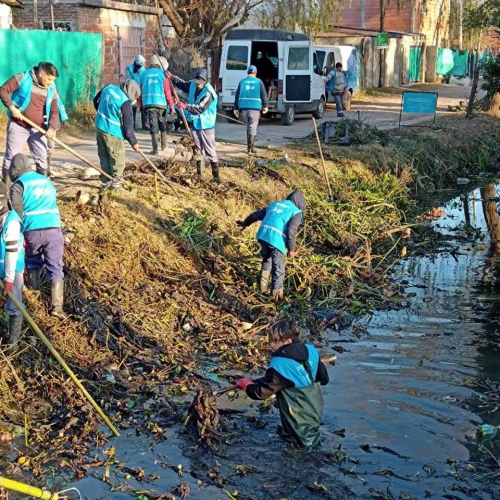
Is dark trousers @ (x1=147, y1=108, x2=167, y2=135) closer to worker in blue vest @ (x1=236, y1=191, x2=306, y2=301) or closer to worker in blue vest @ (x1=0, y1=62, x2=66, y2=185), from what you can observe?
worker in blue vest @ (x1=0, y1=62, x2=66, y2=185)

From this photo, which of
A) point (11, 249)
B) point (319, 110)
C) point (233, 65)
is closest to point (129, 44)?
→ point (233, 65)

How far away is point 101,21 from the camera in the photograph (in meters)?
21.4

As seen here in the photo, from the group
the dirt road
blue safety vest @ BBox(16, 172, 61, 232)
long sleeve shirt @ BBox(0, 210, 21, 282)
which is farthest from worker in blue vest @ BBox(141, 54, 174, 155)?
long sleeve shirt @ BBox(0, 210, 21, 282)

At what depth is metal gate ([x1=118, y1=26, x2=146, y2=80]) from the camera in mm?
22109

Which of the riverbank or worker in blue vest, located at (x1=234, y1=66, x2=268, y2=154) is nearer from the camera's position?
the riverbank

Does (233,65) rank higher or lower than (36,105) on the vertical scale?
higher

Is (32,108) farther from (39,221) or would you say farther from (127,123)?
(39,221)

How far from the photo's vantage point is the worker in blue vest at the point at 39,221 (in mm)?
7766

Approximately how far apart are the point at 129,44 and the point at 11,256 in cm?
1653

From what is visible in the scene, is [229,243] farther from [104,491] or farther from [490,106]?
[490,106]

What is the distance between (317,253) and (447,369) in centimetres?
380

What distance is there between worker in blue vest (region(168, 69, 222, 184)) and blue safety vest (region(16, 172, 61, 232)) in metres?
4.82

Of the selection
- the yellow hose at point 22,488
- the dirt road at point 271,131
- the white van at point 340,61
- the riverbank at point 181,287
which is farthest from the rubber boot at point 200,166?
the white van at point 340,61

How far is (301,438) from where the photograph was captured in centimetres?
665
